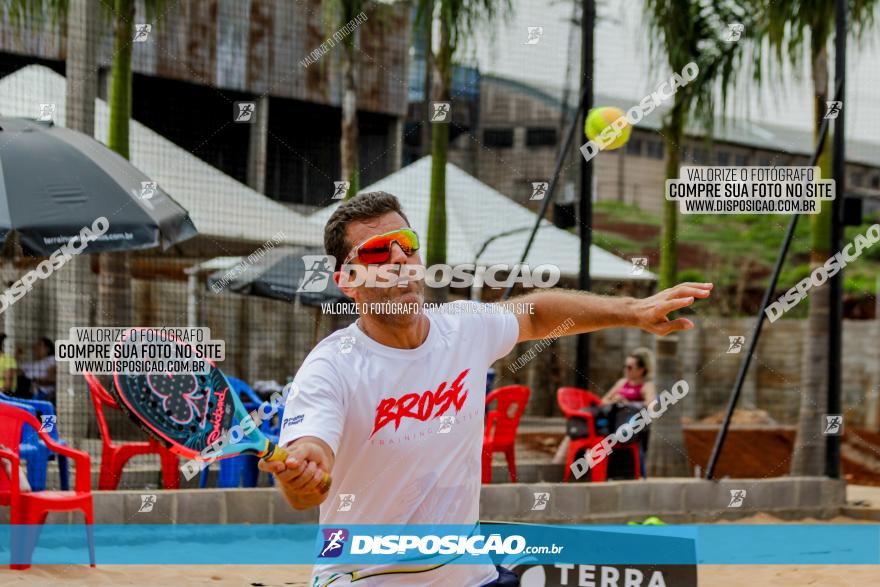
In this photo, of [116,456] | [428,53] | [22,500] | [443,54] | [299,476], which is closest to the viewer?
[299,476]

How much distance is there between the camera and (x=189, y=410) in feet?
17.0

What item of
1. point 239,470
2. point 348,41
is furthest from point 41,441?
point 348,41

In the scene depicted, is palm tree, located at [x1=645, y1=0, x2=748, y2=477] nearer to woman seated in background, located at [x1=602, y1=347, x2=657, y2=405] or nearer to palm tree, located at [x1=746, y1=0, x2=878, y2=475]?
palm tree, located at [x1=746, y1=0, x2=878, y2=475]

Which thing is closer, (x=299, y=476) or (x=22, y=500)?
(x=299, y=476)

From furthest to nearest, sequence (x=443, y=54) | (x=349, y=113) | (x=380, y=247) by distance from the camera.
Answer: (x=349, y=113), (x=443, y=54), (x=380, y=247)

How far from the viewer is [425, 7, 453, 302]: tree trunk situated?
10.2 metres

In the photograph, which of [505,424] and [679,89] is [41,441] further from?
[679,89]

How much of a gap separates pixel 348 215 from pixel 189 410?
8.18ft

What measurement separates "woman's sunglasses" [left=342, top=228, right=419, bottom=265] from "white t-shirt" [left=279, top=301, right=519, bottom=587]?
0.19 m

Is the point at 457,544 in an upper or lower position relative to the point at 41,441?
upper

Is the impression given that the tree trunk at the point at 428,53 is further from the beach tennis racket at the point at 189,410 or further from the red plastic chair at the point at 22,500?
the red plastic chair at the point at 22,500

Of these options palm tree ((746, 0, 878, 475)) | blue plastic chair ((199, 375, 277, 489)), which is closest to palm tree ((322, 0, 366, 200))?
blue plastic chair ((199, 375, 277, 489))

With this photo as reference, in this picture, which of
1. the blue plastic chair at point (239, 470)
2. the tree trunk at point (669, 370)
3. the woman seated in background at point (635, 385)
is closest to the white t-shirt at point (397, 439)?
the blue plastic chair at point (239, 470)

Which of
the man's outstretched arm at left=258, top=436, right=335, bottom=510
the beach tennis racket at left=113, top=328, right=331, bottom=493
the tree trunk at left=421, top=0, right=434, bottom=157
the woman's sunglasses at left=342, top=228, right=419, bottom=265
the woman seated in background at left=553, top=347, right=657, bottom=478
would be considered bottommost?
the woman seated in background at left=553, top=347, right=657, bottom=478
